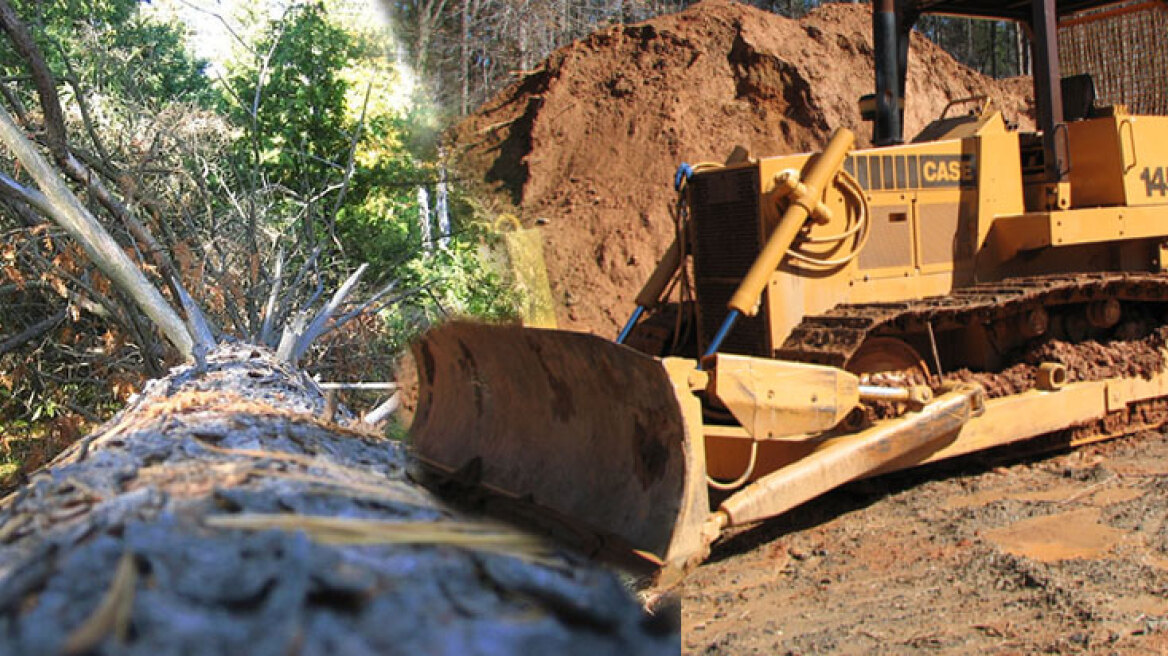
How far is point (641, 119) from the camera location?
47.4 feet

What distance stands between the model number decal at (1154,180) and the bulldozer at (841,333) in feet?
0.06

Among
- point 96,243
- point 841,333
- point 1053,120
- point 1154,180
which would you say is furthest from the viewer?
point 1154,180

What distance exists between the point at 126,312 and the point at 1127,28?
8188mm

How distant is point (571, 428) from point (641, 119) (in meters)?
9.89

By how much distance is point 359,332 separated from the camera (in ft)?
23.6

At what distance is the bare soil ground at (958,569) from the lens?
12.9 feet

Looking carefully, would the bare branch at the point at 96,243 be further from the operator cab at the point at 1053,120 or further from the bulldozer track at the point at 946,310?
the operator cab at the point at 1053,120

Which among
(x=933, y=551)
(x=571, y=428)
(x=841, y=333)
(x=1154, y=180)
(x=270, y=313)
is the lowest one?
(x=933, y=551)

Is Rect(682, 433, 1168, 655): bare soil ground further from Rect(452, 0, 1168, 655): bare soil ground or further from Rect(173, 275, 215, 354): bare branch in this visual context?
Rect(173, 275, 215, 354): bare branch

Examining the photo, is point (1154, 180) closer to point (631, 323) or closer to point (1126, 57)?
point (1126, 57)

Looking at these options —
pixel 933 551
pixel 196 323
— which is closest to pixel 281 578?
pixel 196 323

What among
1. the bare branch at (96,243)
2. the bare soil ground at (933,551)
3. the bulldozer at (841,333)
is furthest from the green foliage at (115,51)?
the bare soil ground at (933,551)

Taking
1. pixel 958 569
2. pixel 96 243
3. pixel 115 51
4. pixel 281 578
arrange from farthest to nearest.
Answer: pixel 115 51 < pixel 96 243 < pixel 958 569 < pixel 281 578

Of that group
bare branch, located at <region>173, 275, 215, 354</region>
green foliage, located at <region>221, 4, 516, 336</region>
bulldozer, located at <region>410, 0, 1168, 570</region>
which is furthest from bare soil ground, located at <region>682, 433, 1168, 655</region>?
green foliage, located at <region>221, 4, 516, 336</region>
